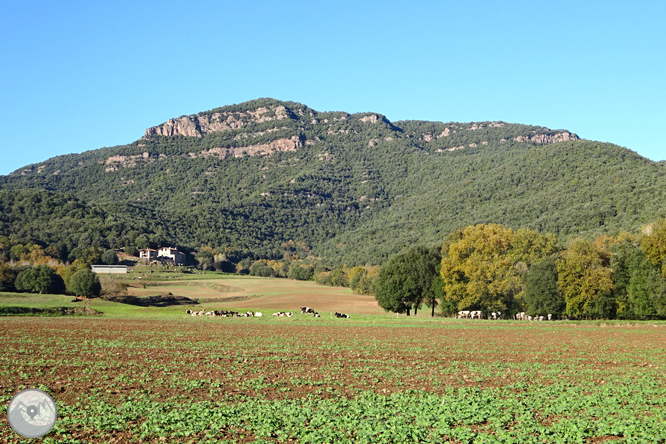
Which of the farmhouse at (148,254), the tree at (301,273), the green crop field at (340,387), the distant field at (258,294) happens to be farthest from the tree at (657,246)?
the farmhouse at (148,254)

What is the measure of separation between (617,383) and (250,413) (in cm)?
1469

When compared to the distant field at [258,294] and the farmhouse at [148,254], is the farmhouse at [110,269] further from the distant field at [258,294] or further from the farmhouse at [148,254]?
the farmhouse at [148,254]

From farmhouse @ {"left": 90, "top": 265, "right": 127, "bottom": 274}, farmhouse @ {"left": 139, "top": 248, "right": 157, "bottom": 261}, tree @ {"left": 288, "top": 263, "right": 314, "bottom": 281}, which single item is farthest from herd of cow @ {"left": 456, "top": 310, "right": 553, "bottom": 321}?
farmhouse @ {"left": 139, "top": 248, "right": 157, "bottom": 261}

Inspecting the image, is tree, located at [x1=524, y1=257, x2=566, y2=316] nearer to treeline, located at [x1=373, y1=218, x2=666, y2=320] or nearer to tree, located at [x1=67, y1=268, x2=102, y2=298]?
treeline, located at [x1=373, y1=218, x2=666, y2=320]

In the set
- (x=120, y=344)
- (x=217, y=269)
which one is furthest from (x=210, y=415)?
(x=217, y=269)

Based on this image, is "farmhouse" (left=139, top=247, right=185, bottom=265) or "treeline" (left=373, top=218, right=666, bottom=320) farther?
"farmhouse" (left=139, top=247, right=185, bottom=265)

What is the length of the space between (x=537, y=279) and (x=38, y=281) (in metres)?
80.7

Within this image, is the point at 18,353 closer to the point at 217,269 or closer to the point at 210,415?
the point at 210,415

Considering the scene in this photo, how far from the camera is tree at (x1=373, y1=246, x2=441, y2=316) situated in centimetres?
7612

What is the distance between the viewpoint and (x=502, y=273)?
71.4 meters

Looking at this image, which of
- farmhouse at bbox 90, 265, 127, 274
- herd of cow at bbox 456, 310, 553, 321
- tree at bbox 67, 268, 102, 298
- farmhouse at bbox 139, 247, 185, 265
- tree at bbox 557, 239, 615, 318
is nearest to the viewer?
tree at bbox 557, 239, 615, 318

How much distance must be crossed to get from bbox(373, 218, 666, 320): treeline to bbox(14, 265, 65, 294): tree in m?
58.6

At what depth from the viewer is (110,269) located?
474 feet

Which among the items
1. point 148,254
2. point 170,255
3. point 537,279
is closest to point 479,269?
point 537,279
